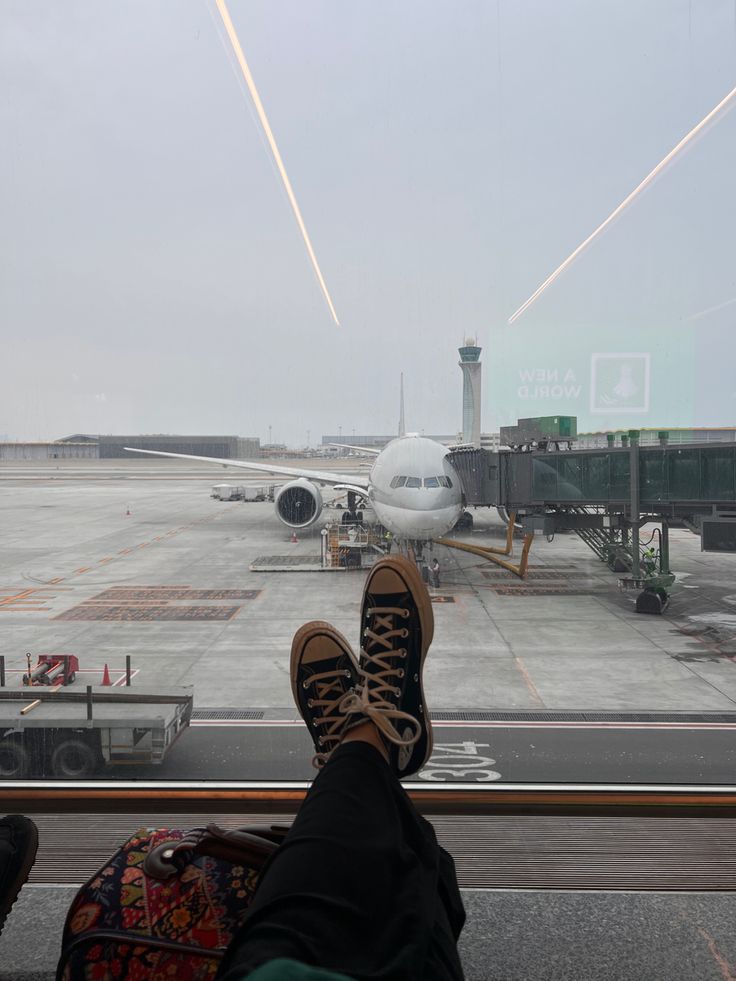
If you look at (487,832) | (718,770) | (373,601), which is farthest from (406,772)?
(718,770)

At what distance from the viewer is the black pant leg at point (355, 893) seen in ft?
4.41

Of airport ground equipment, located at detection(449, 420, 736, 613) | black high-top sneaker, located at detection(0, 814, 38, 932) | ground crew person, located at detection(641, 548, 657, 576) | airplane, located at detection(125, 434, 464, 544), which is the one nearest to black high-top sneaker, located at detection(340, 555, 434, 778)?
black high-top sneaker, located at detection(0, 814, 38, 932)

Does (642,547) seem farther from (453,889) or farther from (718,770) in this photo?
(453,889)

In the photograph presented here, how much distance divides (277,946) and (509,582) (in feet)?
34.1

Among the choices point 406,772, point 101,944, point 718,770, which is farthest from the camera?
point 718,770

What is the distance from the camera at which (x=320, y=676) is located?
2.88 meters

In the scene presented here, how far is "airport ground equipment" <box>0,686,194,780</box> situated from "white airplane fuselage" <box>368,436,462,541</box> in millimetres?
9742

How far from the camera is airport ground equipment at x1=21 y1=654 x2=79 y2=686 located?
6575 mm

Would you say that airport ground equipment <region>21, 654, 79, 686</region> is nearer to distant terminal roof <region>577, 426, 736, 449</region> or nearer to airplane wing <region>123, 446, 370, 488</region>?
distant terminal roof <region>577, 426, 736, 449</region>

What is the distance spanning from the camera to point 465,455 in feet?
50.1

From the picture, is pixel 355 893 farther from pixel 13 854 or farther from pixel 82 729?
pixel 82 729

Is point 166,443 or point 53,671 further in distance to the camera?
point 166,443

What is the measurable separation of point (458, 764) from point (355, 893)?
2910mm

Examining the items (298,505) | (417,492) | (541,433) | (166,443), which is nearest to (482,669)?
(166,443)
